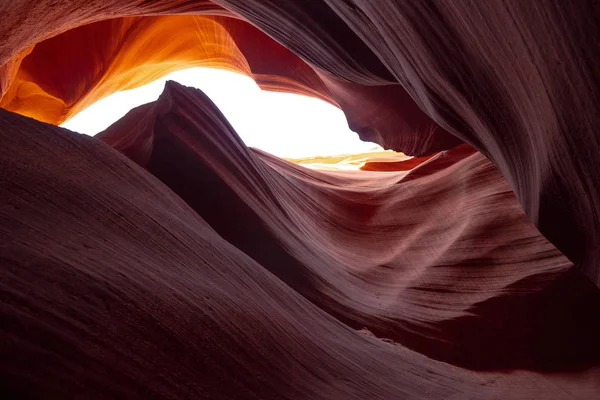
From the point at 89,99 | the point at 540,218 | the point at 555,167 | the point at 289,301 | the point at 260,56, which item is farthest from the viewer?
the point at 89,99

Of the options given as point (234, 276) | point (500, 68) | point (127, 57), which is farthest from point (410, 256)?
point (127, 57)

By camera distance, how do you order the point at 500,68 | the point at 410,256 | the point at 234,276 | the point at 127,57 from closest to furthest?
the point at 500,68 → the point at 234,276 → the point at 410,256 → the point at 127,57

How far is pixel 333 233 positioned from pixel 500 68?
3.49 meters

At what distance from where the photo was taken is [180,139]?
13.8 ft

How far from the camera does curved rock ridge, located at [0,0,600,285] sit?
1.74 metres

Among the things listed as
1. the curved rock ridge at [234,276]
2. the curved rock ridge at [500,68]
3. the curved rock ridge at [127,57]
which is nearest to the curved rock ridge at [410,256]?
the curved rock ridge at [234,276]

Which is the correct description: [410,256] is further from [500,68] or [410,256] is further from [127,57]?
[127,57]

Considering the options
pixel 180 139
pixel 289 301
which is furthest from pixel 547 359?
pixel 180 139

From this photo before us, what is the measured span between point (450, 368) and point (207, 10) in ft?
16.5

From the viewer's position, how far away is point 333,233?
5.53 m

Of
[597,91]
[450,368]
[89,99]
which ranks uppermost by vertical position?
[89,99]

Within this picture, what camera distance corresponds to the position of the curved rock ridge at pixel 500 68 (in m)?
1.74

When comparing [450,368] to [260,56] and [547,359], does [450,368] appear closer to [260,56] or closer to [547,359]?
[547,359]

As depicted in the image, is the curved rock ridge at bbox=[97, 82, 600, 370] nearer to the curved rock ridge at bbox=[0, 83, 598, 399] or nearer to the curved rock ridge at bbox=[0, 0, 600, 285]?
the curved rock ridge at bbox=[0, 83, 598, 399]
